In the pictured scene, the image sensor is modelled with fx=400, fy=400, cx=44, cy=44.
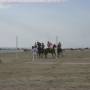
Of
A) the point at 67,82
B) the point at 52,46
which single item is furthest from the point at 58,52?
the point at 67,82

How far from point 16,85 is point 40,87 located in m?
1.22

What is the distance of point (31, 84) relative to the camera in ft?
49.2

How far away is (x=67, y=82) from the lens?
50.9 ft

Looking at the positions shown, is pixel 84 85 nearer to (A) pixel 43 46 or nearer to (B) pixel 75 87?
(B) pixel 75 87

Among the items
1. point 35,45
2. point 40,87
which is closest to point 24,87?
point 40,87

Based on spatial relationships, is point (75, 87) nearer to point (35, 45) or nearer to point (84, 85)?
point (84, 85)

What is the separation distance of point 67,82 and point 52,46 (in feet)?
93.5

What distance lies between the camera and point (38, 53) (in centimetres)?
4375

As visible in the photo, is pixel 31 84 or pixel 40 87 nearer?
pixel 40 87

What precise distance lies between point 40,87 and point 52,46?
98.6 ft

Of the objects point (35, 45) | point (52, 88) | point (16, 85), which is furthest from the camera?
point (35, 45)

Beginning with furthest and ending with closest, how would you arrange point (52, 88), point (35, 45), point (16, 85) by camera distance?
1. point (35, 45)
2. point (16, 85)
3. point (52, 88)

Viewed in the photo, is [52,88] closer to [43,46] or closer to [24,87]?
[24,87]

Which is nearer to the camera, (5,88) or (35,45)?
(5,88)
